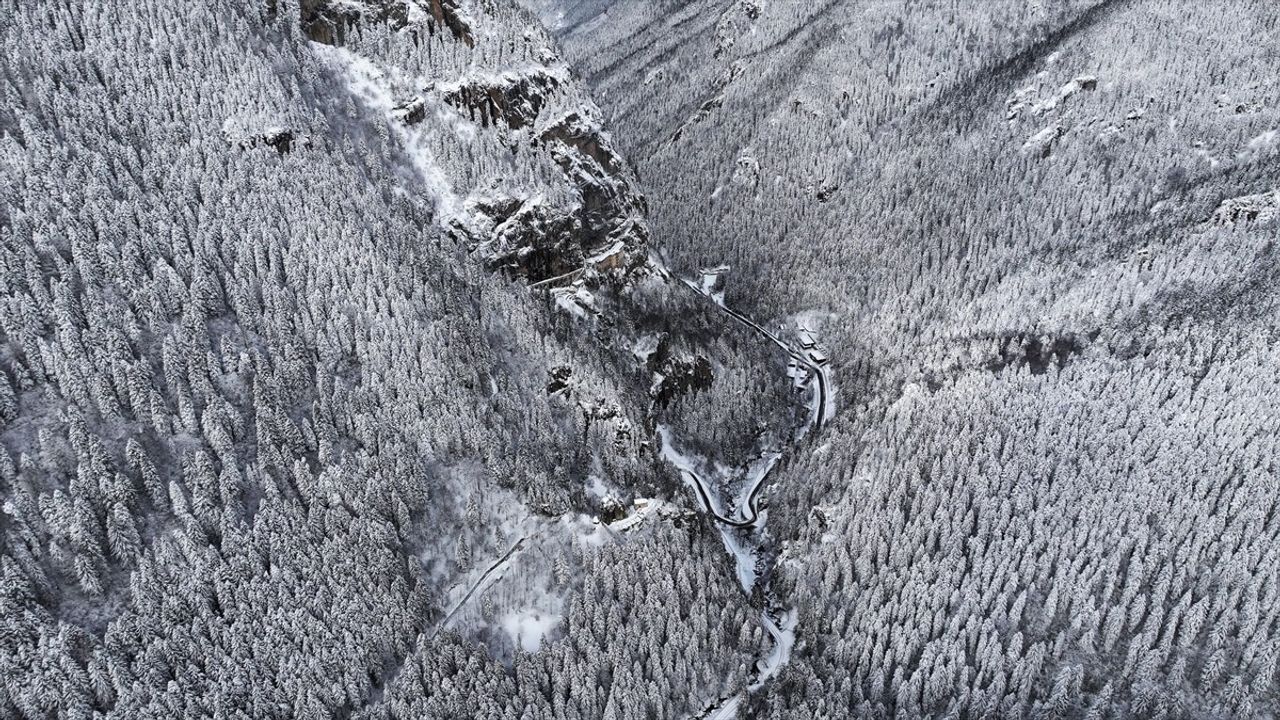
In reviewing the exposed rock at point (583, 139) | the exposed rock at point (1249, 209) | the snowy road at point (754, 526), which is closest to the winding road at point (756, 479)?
the snowy road at point (754, 526)

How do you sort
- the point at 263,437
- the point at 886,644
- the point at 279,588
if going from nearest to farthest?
1. the point at 279,588
2. the point at 263,437
3. the point at 886,644

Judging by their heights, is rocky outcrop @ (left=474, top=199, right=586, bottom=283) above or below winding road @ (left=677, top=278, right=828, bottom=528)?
above

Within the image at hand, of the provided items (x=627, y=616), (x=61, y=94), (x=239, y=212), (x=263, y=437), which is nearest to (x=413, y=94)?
(x=239, y=212)

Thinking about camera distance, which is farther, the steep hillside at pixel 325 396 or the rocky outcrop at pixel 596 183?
the rocky outcrop at pixel 596 183

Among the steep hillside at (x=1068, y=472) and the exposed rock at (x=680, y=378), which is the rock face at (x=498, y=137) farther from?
the steep hillside at (x=1068, y=472)

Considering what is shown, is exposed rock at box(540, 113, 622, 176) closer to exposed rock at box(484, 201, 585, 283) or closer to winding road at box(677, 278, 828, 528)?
exposed rock at box(484, 201, 585, 283)

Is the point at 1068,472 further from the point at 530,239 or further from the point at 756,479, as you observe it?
the point at 530,239

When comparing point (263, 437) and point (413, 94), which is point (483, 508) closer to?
point (263, 437)

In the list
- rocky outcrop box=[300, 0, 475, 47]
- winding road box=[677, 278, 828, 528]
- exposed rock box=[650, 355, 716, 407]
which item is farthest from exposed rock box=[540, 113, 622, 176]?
winding road box=[677, 278, 828, 528]
